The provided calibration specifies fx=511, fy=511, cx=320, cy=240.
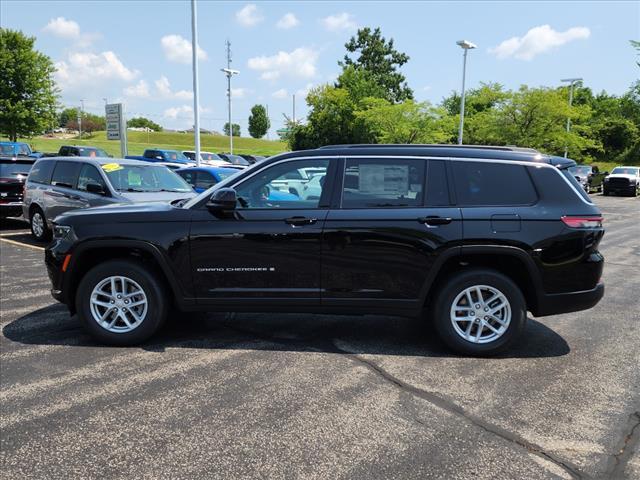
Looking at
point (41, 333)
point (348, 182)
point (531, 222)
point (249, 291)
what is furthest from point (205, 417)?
point (531, 222)

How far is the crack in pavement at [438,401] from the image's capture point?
2886 millimetres

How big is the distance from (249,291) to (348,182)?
1.29 metres

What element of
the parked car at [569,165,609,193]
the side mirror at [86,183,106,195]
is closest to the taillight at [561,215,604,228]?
the side mirror at [86,183,106,195]

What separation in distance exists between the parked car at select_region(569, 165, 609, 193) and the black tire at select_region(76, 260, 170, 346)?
28277 millimetres

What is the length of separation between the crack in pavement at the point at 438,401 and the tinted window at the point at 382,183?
1.32 metres

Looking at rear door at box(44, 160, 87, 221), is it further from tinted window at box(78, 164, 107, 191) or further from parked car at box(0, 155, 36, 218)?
parked car at box(0, 155, 36, 218)

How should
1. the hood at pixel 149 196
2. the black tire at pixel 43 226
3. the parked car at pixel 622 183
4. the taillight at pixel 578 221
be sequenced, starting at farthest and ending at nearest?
the parked car at pixel 622 183, the black tire at pixel 43 226, the hood at pixel 149 196, the taillight at pixel 578 221

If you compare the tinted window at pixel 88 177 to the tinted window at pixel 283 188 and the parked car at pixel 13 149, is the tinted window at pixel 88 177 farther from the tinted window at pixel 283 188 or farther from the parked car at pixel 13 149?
the parked car at pixel 13 149

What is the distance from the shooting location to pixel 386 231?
432 cm

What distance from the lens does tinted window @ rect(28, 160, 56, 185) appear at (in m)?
10.1

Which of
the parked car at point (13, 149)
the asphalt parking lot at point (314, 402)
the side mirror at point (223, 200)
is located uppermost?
the parked car at point (13, 149)

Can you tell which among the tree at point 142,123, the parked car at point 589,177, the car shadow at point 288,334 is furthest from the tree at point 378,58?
the tree at point 142,123

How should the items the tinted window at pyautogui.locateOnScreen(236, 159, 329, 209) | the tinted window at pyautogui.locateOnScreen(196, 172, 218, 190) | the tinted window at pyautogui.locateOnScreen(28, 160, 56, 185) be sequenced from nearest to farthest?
the tinted window at pyautogui.locateOnScreen(236, 159, 329, 209) < the tinted window at pyautogui.locateOnScreen(28, 160, 56, 185) < the tinted window at pyautogui.locateOnScreen(196, 172, 218, 190)

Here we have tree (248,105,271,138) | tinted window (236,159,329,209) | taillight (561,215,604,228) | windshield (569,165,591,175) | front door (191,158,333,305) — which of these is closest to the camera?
taillight (561,215,604,228)
